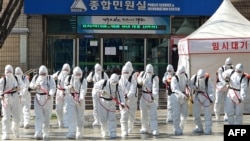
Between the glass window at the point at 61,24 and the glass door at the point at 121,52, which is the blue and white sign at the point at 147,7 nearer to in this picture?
the glass window at the point at 61,24

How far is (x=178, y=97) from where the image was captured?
1568 cm

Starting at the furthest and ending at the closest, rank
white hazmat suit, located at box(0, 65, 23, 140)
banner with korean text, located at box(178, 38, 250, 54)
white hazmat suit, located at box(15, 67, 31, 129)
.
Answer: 1. banner with korean text, located at box(178, 38, 250, 54)
2. white hazmat suit, located at box(15, 67, 31, 129)
3. white hazmat suit, located at box(0, 65, 23, 140)

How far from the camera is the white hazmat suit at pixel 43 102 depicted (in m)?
15.1

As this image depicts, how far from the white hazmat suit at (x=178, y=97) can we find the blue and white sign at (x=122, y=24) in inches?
420

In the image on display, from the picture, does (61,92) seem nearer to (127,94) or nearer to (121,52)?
(127,94)

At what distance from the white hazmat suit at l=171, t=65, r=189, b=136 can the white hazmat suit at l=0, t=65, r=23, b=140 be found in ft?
13.7

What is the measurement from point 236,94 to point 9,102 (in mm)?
6076

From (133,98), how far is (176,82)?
1.24 m

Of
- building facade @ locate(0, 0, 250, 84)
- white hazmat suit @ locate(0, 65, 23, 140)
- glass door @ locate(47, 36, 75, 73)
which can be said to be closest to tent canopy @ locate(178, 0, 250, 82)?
building facade @ locate(0, 0, 250, 84)

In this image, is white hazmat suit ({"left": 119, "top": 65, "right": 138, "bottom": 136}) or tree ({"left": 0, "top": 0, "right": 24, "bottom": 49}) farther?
tree ({"left": 0, "top": 0, "right": 24, "bottom": 49})

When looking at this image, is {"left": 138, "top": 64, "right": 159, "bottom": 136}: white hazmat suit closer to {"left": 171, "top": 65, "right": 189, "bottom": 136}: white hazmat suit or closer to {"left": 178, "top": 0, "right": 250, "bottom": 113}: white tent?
{"left": 171, "top": 65, "right": 189, "bottom": 136}: white hazmat suit

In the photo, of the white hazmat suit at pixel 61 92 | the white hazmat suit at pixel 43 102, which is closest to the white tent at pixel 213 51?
the white hazmat suit at pixel 61 92

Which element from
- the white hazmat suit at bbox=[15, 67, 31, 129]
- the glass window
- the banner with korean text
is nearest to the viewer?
the white hazmat suit at bbox=[15, 67, 31, 129]

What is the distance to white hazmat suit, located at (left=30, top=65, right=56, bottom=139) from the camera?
15.1 meters
